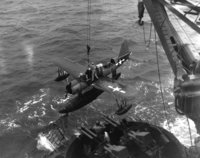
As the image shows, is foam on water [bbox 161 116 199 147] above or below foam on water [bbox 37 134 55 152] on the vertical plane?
above

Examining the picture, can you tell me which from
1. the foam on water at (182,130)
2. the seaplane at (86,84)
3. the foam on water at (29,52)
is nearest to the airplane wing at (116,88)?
the seaplane at (86,84)

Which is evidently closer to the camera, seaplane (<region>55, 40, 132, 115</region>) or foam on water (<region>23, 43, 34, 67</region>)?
seaplane (<region>55, 40, 132, 115</region>)

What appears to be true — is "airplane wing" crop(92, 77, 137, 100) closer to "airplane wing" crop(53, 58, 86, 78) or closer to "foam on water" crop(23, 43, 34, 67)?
"airplane wing" crop(53, 58, 86, 78)

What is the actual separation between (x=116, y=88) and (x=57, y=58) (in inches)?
487

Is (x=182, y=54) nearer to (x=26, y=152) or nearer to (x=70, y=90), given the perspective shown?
(x=70, y=90)

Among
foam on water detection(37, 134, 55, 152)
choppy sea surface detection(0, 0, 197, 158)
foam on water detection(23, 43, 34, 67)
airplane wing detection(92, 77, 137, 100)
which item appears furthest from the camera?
foam on water detection(23, 43, 34, 67)

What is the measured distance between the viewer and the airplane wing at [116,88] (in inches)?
1107

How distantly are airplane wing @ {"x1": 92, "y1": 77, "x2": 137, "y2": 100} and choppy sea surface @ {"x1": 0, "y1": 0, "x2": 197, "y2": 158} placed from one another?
5009 mm

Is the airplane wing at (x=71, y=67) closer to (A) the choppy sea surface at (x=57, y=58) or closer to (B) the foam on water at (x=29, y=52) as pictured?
(A) the choppy sea surface at (x=57, y=58)

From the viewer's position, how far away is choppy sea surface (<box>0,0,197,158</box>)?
33.7 m

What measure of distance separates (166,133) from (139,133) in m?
3.24

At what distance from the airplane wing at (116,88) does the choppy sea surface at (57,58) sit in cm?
501

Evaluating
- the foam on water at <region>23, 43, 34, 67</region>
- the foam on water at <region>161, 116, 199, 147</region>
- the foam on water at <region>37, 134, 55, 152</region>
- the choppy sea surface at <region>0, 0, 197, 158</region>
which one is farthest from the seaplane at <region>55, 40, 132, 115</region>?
the foam on water at <region>23, 43, 34, 67</region>

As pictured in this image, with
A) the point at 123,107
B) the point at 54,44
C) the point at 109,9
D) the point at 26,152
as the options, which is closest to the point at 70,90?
the point at 123,107
